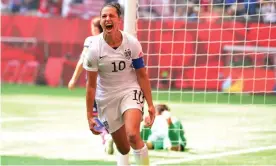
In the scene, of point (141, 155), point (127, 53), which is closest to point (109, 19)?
point (127, 53)

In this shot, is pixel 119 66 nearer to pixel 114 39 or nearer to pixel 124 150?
pixel 114 39

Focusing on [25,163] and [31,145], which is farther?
[31,145]

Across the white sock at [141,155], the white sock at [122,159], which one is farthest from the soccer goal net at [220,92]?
the white sock at [141,155]

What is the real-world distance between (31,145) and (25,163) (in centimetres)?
189

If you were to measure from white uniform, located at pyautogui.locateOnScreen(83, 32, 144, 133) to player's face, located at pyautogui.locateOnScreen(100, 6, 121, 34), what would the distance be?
20 centimetres

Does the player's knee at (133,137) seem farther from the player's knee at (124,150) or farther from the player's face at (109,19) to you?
the player's face at (109,19)

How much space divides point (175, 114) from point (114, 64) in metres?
9.32

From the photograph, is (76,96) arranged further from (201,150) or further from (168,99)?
(201,150)

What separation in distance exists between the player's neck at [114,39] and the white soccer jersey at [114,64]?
3cm

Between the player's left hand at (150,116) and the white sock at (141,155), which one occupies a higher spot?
the player's left hand at (150,116)

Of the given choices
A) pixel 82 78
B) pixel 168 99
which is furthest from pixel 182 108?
pixel 82 78

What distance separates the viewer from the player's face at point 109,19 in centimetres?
861

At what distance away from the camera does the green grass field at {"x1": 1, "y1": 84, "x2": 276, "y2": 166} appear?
11.9 metres

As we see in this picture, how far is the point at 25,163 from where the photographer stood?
37.6ft
